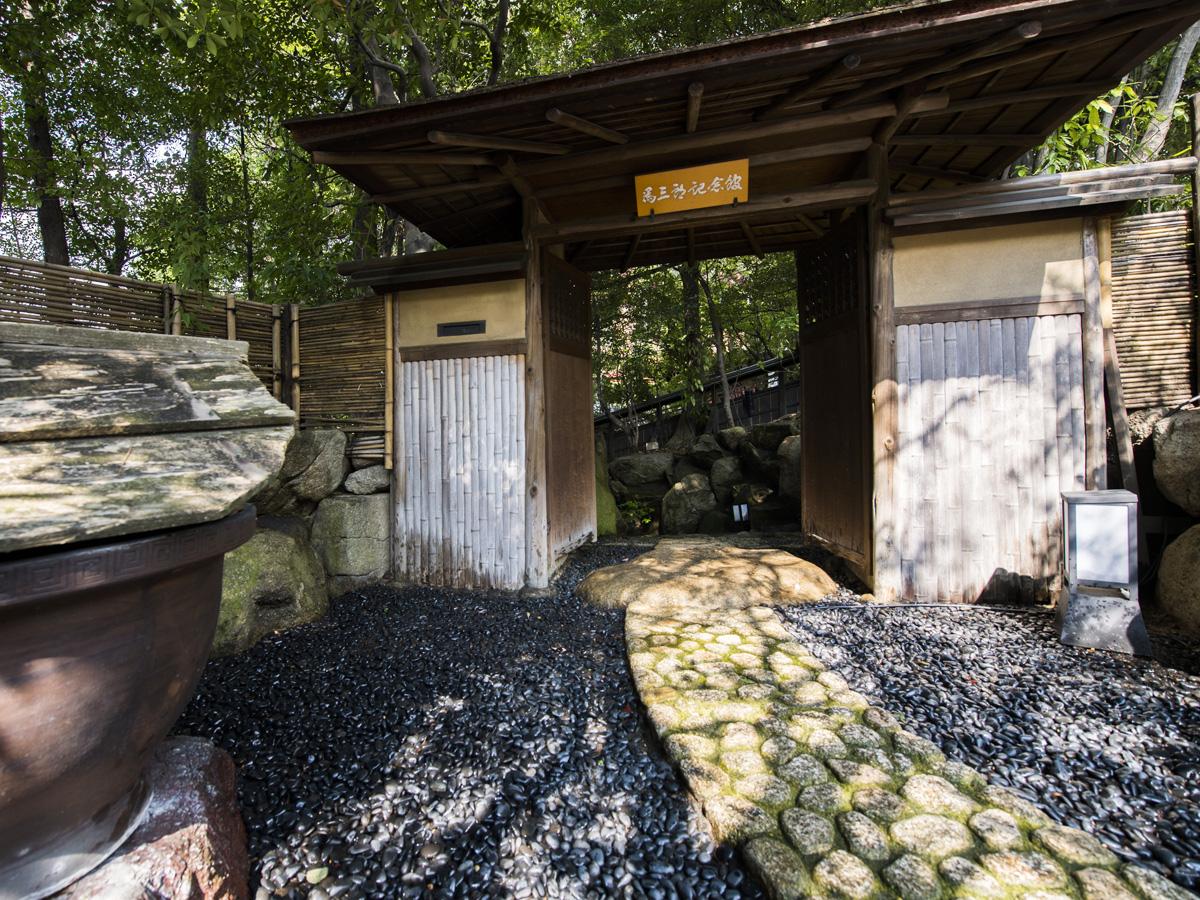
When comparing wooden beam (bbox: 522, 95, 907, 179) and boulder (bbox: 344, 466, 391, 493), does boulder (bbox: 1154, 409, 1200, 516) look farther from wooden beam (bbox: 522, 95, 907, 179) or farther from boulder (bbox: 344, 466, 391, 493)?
boulder (bbox: 344, 466, 391, 493)

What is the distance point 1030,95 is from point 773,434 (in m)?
5.31

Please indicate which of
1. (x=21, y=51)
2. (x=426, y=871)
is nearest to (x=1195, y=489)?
(x=426, y=871)

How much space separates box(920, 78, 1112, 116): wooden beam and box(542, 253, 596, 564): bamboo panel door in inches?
142

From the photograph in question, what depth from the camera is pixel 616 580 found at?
5145 mm

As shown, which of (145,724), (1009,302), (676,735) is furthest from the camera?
(1009,302)

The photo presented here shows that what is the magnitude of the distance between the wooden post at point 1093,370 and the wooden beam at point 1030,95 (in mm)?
943

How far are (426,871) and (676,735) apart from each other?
1.24 meters

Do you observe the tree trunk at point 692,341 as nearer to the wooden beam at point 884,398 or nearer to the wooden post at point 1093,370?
the wooden beam at point 884,398

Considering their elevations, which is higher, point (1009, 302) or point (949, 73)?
point (949, 73)

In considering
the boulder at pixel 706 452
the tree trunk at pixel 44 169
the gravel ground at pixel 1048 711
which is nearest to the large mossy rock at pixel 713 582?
the gravel ground at pixel 1048 711

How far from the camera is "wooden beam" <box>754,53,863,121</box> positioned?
11.6ft

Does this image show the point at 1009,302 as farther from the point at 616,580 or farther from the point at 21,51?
the point at 21,51

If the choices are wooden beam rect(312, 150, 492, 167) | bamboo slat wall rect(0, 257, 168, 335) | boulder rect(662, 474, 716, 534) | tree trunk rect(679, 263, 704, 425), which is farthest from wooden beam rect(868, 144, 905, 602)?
bamboo slat wall rect(0, 257, 168, 335)

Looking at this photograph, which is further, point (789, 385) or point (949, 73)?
point (789, 385)
